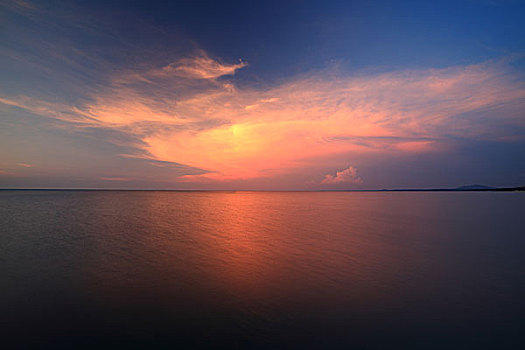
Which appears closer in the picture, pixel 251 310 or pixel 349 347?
pixel 349 347

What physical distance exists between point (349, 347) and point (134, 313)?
283 inches

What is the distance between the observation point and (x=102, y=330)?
24.5 ft

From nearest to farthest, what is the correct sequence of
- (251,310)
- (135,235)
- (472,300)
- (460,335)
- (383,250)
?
(460,335)
(251,310)
(472,300)
(383,250)
(135,235)

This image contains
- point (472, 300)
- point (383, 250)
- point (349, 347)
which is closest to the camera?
point (349, 347)

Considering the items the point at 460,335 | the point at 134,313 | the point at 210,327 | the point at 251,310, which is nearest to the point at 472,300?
the point at 460,335

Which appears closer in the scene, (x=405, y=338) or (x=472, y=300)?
(x=405, y=338)

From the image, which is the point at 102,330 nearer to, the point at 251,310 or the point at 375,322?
the point at 251,310

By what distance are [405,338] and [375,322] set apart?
99 centimetres

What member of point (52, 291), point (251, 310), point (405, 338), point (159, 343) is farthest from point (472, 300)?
point (52, 291)

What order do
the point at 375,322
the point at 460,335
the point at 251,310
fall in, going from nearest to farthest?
the point at 460,335 < the point at 375,322 < the point at 251,310

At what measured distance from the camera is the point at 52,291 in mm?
10312

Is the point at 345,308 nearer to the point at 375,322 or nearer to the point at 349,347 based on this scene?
the point at 375,322

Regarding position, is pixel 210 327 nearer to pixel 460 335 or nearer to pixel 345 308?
pixel 345 308

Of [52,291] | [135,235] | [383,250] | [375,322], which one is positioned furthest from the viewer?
[135,235]
